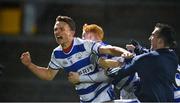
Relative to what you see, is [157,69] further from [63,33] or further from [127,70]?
[63,33]

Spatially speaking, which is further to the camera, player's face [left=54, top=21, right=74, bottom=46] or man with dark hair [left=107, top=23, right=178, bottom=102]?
player's face [left=54, top=21, right=74, bottom=46]

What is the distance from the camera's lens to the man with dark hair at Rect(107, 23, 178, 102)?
19.6 feet

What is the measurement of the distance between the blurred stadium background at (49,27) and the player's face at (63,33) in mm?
6162

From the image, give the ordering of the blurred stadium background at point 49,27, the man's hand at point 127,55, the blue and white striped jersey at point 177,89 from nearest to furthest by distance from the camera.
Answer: the man's hand at point 127,55 → the blue and white striped jersey at point 177,89 → the blurred stadium background at point 49,27

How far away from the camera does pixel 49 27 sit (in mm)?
14719

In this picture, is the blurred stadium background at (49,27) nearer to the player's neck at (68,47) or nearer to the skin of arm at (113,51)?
the player's neck at (68,47)

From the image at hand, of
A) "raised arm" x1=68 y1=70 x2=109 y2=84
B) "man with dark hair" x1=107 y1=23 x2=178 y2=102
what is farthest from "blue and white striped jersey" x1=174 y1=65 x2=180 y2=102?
"raised arm" x1=68 y1=70 x2=109 y2=84

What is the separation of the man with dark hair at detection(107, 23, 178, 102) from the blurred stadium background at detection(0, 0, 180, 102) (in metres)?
6.42

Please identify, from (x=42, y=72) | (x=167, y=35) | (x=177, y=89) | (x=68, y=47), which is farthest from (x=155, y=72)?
(x=42, y=72)

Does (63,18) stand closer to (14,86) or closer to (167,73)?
(167,73)

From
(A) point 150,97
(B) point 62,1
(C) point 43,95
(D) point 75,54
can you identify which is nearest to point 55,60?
(D) point 75,54

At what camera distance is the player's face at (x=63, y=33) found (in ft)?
20.8

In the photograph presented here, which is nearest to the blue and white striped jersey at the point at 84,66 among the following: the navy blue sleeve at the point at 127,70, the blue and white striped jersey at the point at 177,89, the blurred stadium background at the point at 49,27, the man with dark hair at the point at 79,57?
the man with dark hair at the point at 79,57

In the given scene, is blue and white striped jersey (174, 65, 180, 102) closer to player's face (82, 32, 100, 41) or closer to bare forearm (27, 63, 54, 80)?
player's face (82, 32, 100, 41)
